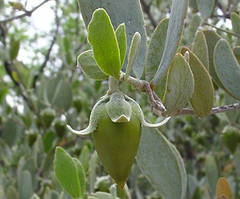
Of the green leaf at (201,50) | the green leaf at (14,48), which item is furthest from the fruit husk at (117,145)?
the green leaf at (14,48)

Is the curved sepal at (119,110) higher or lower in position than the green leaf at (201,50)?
lower

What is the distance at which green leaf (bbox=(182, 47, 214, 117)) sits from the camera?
0.86 m

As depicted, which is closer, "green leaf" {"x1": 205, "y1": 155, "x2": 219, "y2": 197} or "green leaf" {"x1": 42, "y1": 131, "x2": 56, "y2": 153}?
"green leaf" {"x1": 205, "y1": 155, "x2": 219, "y2": 197}

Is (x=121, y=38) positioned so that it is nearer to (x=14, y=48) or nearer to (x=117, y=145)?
(x=117, y=145)

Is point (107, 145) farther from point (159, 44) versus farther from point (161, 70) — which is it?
point (159, 44)

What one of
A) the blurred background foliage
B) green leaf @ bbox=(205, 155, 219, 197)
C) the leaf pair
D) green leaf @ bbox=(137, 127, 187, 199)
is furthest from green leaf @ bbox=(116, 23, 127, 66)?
green leaf @ bbox=(205, 155, 219, 197)

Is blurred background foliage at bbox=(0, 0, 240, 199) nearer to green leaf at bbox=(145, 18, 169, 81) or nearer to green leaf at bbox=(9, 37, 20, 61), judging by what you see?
green leaf at bbox=(9, 37, 20, 61)

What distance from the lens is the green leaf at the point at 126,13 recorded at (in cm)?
86

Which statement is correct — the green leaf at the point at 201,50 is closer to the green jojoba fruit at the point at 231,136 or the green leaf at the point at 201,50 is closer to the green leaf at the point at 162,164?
the green leaf at the point at 162,164

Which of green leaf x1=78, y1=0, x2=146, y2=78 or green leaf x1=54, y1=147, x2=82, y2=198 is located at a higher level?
green leaf x1=78, y1=0, x2=146, y2=78

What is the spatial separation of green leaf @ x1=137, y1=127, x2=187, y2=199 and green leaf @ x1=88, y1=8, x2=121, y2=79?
0.34 m

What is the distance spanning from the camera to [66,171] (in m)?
1.02

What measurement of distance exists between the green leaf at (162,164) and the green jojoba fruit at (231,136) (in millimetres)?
700

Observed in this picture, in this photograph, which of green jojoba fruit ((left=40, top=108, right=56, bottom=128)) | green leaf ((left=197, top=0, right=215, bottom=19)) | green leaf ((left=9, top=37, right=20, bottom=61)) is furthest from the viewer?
green leaf ((left=9, top=37, right=20, bottom=61))
